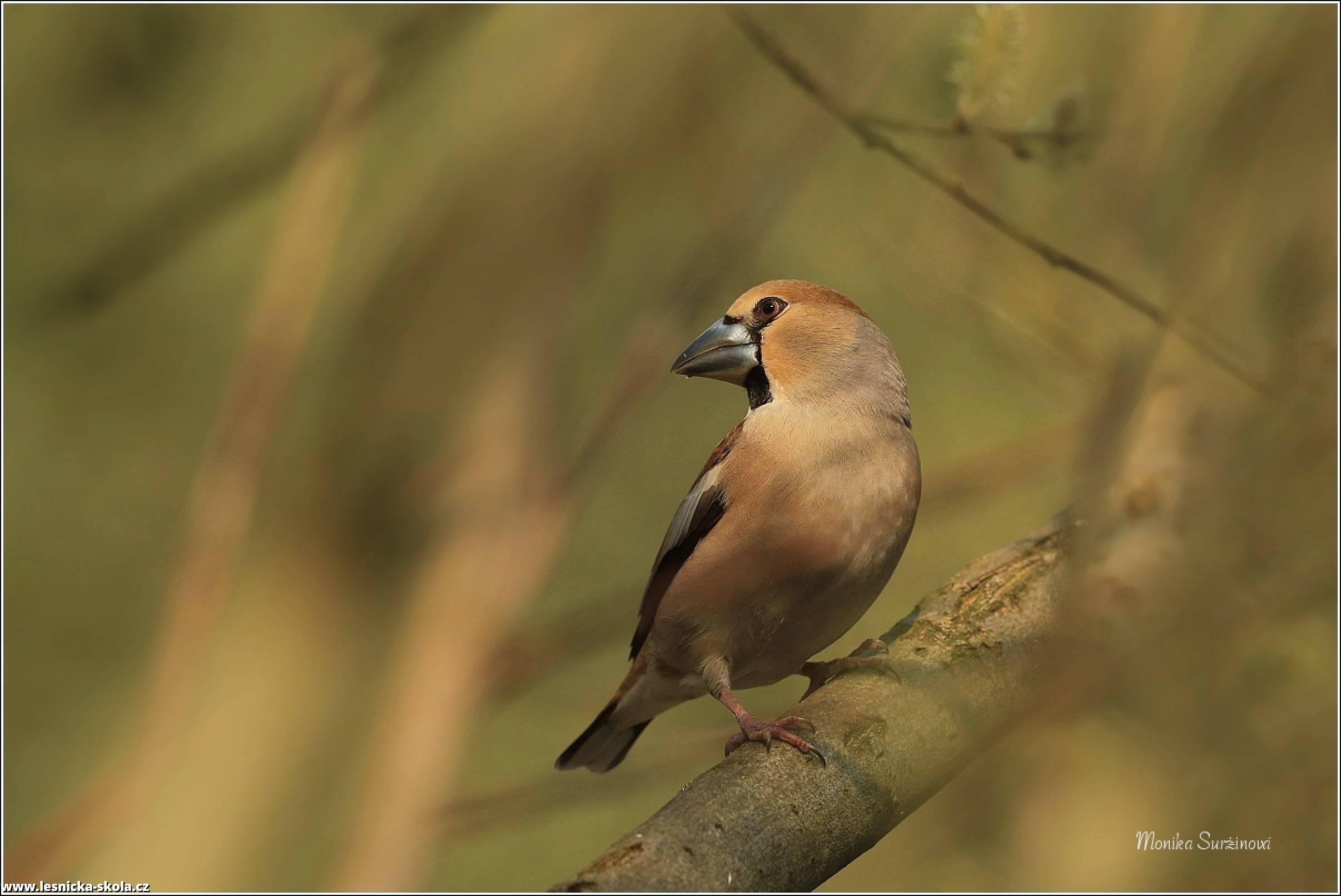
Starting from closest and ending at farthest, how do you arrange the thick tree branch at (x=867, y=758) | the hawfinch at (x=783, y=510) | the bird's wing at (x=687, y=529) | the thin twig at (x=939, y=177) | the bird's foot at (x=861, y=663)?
the thick tree branch at (x=867, y=758)
the thin twig at (x=939, y=177)
the bird's foot at (x=861, y=663)
the hawfinch at (x=783, y=510)
the bird's wing at (x=687, y=529)

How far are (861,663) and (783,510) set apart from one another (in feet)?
1.62

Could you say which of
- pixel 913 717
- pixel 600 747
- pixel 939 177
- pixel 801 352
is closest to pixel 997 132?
pixel 939 177

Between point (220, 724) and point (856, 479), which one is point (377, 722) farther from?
point (856, 479)

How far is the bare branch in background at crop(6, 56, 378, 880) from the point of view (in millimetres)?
3070

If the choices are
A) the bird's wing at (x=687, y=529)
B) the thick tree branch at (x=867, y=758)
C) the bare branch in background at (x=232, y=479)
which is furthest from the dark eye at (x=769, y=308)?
the bare branch in background at (x=232, y=479)

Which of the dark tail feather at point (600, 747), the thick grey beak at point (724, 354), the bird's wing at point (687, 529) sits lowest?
the dark tail feather at point (600, 747)

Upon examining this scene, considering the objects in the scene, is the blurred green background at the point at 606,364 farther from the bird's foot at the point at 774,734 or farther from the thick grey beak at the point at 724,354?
the bird's foot at the point at 774,734

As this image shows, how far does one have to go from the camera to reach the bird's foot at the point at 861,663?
3.00 m

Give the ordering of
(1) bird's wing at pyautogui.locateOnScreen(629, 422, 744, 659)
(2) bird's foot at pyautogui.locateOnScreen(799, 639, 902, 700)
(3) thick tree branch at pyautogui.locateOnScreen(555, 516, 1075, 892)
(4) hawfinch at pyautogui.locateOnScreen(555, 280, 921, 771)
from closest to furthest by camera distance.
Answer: (3) thick tree branch at pyautogui.locateOnScreen(555, 516, 1075, 892) → (2) bird's foot at pyautogui.locateOnScreen(799, 639, 902, 700) → (4) hawfinch at pyautogui.locateOnScreen(555, 280, 921, 771) → (1) bird's wing at pyautogui.locateOnScreen(629, 422, 744, 659)

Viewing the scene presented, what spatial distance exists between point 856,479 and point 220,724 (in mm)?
1960

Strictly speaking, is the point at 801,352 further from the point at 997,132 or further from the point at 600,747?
the point at 600,747

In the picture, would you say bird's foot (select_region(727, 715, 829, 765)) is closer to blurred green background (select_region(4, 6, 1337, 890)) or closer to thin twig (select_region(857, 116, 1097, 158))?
blurred green background (select_region(4, 6, 1337, 890))

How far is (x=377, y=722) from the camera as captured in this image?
3266 millimetres

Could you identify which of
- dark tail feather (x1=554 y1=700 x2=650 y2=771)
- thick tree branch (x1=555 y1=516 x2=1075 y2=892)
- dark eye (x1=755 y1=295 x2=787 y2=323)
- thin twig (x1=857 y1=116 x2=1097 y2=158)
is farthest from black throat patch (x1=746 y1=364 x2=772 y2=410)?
dark tail feather (x1=554 y1=700 x2=650 y2=771)
